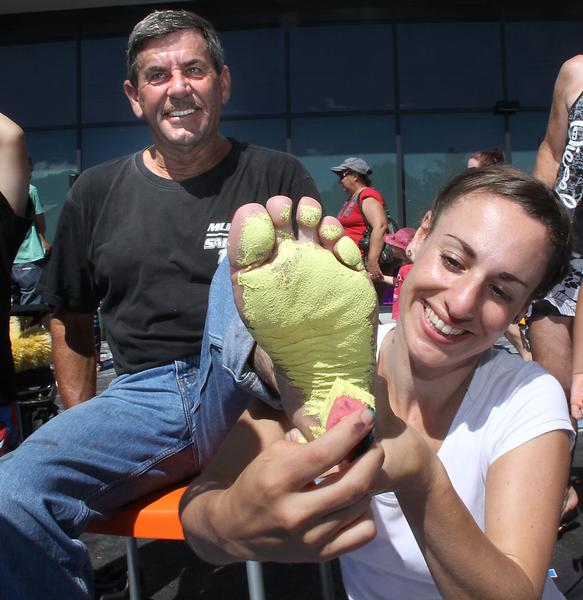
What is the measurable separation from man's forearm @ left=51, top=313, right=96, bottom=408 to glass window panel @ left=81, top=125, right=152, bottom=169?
5764 millimetres

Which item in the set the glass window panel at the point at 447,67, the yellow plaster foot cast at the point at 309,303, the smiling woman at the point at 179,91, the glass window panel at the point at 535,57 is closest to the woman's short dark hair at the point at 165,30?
the smiling woman at the point at 179,91

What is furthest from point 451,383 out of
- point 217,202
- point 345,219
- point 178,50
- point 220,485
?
point 345,219

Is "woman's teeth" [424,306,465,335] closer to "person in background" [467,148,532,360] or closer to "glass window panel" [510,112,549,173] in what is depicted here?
"person in background" [467,148,532,360]

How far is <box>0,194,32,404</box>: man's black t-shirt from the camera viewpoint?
158cm

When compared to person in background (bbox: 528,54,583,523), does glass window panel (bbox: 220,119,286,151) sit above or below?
above

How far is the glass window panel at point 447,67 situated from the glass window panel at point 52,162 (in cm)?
385

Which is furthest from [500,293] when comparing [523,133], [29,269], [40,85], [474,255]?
[40,85]

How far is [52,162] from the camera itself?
7.42 meters

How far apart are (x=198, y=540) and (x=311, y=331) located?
0.42m

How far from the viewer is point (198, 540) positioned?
0.98 meters

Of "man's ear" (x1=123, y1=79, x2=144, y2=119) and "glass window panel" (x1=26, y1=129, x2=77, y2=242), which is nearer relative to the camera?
"man's ear" (x1=123, y1=79, x2=144, y2=119)

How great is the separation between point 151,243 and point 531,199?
911 millimetres

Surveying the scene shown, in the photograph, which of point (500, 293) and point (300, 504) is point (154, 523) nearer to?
point (300, 504)

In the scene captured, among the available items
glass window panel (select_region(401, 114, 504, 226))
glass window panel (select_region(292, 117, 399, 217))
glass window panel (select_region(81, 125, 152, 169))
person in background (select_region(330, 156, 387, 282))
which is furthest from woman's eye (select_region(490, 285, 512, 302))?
glass window panel (select_region(81, 125, 152, 169))
